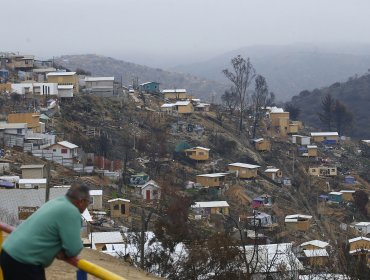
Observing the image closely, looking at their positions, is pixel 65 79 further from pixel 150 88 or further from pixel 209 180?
pixel 209 180

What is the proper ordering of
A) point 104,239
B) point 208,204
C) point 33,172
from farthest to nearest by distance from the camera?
point 208,204, point 33,172, point 104,239

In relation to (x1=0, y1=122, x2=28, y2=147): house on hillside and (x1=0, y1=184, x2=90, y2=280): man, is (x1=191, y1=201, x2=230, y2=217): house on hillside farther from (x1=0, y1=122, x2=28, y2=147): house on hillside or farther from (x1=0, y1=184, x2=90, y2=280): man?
(x1=0, y1=184, x2=90, y2=280): man

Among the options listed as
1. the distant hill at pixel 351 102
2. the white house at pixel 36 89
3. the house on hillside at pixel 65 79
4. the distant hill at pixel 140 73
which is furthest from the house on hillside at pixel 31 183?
the distant hill at pixel 140 73

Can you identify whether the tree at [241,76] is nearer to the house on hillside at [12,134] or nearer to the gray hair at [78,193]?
the house on hillside at [12,134]

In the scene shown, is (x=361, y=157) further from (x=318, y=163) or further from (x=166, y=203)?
(x=166, y=203)

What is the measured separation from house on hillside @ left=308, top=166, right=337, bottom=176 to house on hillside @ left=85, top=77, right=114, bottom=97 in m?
15.0

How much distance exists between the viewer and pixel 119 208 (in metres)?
22.6

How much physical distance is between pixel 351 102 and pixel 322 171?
34673 millimetres

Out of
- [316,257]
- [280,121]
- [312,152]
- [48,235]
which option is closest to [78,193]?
[48,235]

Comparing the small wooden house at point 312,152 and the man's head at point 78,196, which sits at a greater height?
the man's head at point 78,196

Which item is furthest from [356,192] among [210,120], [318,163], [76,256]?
[76,256]

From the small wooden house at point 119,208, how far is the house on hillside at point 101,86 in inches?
828

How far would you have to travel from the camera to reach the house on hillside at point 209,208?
2441 centimetres

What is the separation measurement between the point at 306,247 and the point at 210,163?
15.5 metres
